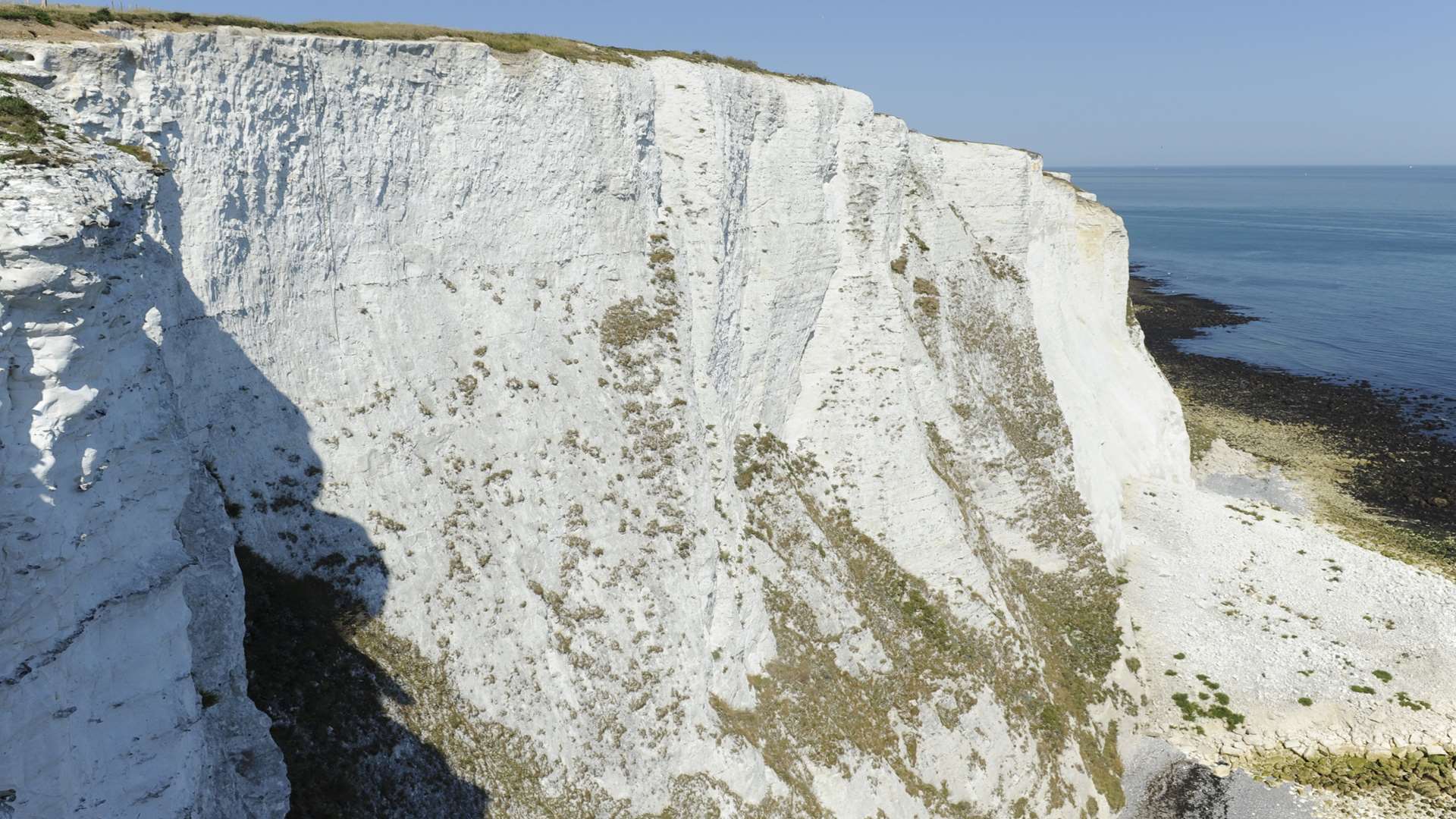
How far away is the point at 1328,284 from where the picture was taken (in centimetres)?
9038

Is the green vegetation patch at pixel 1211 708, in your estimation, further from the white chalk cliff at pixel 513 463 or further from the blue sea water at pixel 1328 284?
the blue sea water at pixel 1328 284

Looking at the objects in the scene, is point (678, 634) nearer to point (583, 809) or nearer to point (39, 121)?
point (583, 809)

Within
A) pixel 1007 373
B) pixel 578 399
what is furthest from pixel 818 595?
pixel 1007 373

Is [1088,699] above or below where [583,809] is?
below

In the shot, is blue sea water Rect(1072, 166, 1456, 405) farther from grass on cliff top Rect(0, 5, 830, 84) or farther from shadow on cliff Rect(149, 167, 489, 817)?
shadow on cliff Rect(149, 167, 489, 817)

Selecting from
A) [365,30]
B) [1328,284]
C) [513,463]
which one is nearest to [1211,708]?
[513,463]

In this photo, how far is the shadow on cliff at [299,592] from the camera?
12.1 meters

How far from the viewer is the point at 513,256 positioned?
19.1 meters

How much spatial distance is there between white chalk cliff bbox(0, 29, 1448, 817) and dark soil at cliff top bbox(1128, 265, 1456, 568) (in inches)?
885

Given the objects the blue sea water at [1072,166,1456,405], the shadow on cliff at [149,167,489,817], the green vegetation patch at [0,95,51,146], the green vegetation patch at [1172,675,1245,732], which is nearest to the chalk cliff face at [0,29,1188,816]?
the shadow on cliff at [149,167,489,817]

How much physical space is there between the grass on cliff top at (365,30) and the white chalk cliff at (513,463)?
0.82m

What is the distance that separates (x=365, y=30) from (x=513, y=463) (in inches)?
405

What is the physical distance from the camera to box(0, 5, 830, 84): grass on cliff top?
12.2 metres

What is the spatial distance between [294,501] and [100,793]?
6.81m
